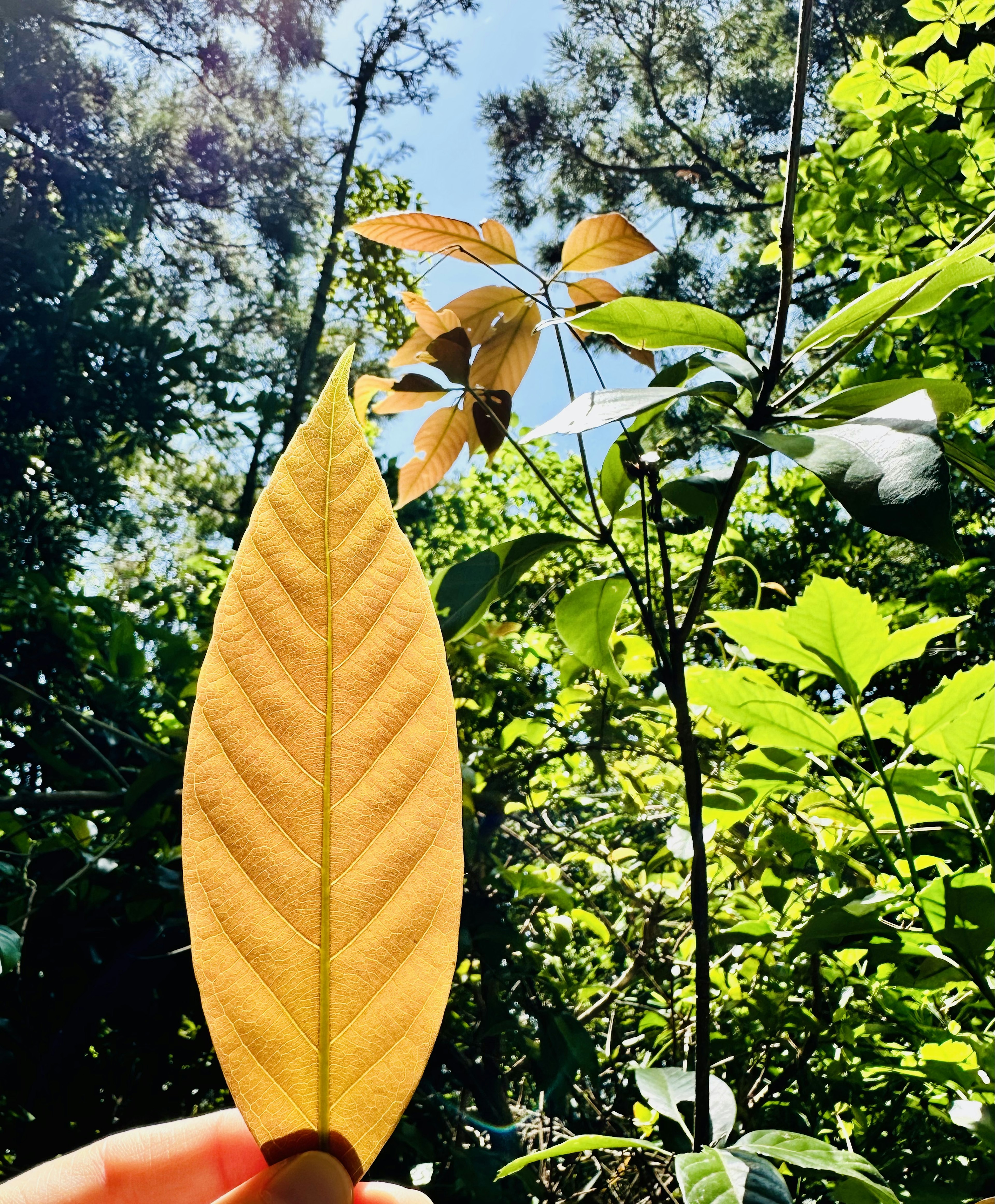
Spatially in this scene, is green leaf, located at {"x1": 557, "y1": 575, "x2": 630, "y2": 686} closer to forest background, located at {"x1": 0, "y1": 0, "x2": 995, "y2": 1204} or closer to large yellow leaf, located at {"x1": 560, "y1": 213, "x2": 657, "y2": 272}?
forest background, located at {"x1": 0, "y1": 0, "x2": 995, "y2": 1204}

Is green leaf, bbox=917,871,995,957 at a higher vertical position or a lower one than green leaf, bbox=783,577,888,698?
lower

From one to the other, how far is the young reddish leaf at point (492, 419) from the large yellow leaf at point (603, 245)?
146mm

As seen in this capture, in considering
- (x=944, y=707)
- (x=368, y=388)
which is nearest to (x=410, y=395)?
(x=368, y=388)

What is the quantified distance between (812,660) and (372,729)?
54 cm

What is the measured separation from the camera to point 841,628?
659 millimetres

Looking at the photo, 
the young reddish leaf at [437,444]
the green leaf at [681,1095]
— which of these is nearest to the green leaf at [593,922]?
the green leaf at [681,1095]

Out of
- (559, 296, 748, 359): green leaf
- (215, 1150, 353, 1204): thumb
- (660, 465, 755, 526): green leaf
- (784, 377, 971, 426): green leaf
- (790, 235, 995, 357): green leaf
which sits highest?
(559, 296, 748, 359): green leaf

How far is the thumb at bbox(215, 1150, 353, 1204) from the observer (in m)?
0.24

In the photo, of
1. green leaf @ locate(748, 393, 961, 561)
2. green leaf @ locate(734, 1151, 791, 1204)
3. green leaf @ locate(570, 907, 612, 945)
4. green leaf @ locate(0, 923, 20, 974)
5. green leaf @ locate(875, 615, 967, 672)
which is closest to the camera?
green leaf @ locate(748, 393, 961, 561)

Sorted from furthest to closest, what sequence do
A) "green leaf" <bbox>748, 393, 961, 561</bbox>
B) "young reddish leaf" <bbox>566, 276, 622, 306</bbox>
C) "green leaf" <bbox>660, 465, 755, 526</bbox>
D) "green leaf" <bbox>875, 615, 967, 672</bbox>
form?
1. "young reddish leaf" <bbox>566, 276, 622, 306</bbox>
2. "green leaf" <bbox>875, 615, 967, 672</bbox>
3. "green leaf" <bbox>660, 465, 755, 526</bbox>
4. "green leaf" <bbox>748, 393, 961, 561</bbox>

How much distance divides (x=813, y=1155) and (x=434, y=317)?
2.28 feet

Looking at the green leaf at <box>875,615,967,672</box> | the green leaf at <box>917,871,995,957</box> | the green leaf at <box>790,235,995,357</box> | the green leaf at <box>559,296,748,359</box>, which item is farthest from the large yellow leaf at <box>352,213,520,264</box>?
the green leaf at <box>917,871,995,957</box>

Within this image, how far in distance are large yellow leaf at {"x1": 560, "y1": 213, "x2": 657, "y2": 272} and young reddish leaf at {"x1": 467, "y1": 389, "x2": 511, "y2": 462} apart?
146mm

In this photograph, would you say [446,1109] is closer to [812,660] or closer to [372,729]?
[812,660]
